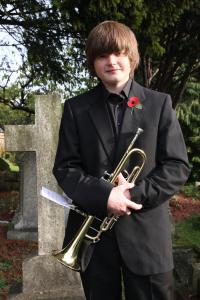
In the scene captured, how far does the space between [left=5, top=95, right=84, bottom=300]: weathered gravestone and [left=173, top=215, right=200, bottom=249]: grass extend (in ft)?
11.3

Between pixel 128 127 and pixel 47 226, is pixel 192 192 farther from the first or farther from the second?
pixel 128 127

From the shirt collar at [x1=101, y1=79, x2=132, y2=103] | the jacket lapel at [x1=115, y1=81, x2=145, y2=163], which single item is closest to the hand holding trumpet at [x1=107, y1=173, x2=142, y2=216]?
the jacket lapel at [x1=115, y1=81, x2=145, y2=163]

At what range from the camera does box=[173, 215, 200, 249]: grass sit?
23.2 ft

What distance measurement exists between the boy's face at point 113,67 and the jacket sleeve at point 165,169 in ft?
0.89

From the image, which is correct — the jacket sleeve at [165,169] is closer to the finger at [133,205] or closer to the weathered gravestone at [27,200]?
the finger at [133,205]

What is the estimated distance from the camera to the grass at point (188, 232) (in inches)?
278

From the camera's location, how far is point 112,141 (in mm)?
2127

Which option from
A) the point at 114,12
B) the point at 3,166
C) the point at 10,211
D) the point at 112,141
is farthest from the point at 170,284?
the point at 3,166

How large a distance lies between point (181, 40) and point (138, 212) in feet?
26.6

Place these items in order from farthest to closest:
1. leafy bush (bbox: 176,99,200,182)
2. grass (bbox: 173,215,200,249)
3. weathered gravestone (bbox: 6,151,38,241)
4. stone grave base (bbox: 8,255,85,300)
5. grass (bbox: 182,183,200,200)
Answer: leafy bush (bbox: 176,99,200,182) → grass (bbox: 182,183,200,200) → weathered gravestone (bbox: 6,151,38,241) → grass (bbox: 173,215,200,249) → stone grave base (bbox: 8,255,85,300)

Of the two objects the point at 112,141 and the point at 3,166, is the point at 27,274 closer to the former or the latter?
the point at 112,141

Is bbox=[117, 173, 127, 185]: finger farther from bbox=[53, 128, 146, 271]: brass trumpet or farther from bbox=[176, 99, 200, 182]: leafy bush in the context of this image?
bbox=[176, 99, 200, 182]: leafy bush

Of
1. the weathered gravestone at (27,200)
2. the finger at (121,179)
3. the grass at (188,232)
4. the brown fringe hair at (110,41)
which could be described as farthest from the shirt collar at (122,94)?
the weathered gravestone at (27,200)

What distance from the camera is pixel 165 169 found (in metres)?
1.99
